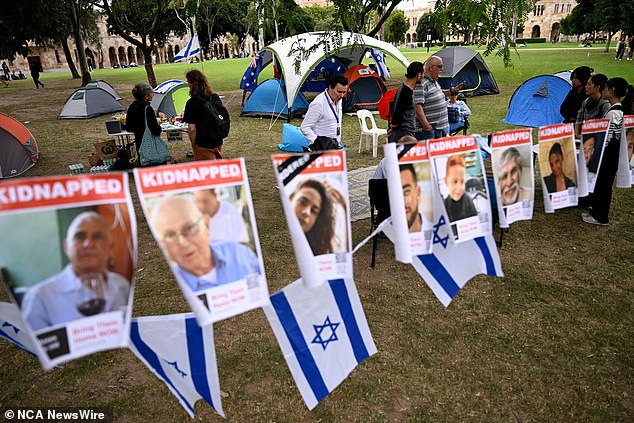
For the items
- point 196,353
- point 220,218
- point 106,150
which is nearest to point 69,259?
point 220,218

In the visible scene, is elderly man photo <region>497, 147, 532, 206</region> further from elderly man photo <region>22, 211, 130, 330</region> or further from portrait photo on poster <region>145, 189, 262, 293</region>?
elderly man photo <region>22, 211, 130, 330</region>

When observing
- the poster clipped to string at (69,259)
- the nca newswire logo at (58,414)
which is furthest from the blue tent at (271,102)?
the poster clipped to string at (69,259)

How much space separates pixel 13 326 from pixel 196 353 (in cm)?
83

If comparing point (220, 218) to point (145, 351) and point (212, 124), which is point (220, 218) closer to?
point (145, 351)

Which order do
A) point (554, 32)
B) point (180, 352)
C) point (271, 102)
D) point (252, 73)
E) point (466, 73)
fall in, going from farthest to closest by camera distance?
1. point (554, 32)
2. point (466, 73)
3. point (252, 73)
4. point (271, 102)
5. point (180, 352)

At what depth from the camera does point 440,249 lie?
88.6 inches

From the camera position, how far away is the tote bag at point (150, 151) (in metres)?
6.78

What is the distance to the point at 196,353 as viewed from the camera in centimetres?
203

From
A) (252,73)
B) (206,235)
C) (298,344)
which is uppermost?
(252,73)

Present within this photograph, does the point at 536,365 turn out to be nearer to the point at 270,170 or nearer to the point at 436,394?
the point at 436,394

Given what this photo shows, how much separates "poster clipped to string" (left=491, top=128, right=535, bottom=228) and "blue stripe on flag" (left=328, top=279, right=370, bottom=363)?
929 mm

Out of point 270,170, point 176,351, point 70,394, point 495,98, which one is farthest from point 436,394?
point 495,98

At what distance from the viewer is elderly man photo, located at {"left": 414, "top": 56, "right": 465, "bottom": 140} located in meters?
5.05

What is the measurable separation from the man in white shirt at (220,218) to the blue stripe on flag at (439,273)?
120 cm
